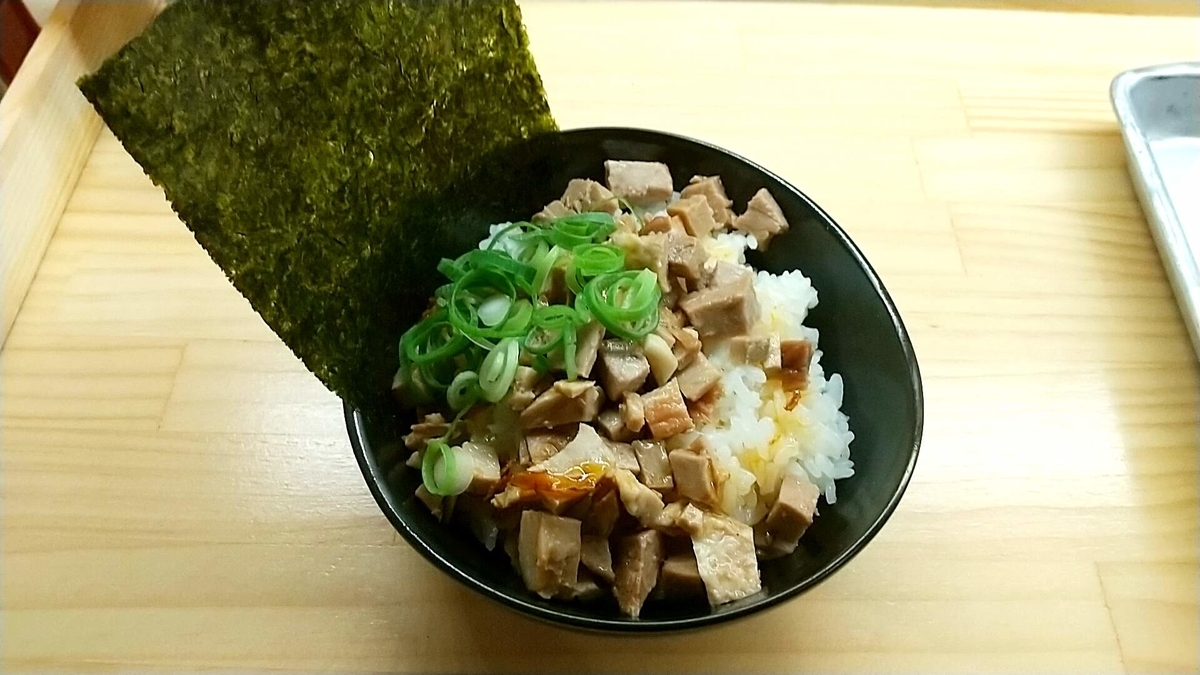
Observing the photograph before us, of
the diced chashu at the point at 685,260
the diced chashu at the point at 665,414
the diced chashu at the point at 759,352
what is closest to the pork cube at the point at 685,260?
the diced chashu at the point at 685,260

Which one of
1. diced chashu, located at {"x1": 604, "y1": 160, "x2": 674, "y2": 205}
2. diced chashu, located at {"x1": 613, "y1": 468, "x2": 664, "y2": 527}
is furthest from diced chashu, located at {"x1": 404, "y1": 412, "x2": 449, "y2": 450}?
diced chashu, located at {"x1": 604, "y1": 160, "x2": 674, "y2": 205}

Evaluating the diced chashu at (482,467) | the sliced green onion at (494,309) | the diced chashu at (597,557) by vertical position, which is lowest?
the diced chashu at (597,557)

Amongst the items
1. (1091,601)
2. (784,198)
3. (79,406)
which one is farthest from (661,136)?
(79,406)

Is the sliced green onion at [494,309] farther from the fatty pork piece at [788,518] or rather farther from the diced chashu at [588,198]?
the fatty pork piece at [788,518]

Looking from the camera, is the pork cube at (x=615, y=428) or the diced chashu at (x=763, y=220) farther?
the diced chashu at (x=763, y=220)

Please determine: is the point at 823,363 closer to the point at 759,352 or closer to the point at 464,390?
the point at 759,352

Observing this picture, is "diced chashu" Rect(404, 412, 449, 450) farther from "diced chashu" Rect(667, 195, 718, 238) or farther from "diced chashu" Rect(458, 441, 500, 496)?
"diced chashu" Rect(667, 195, 718, 238)
